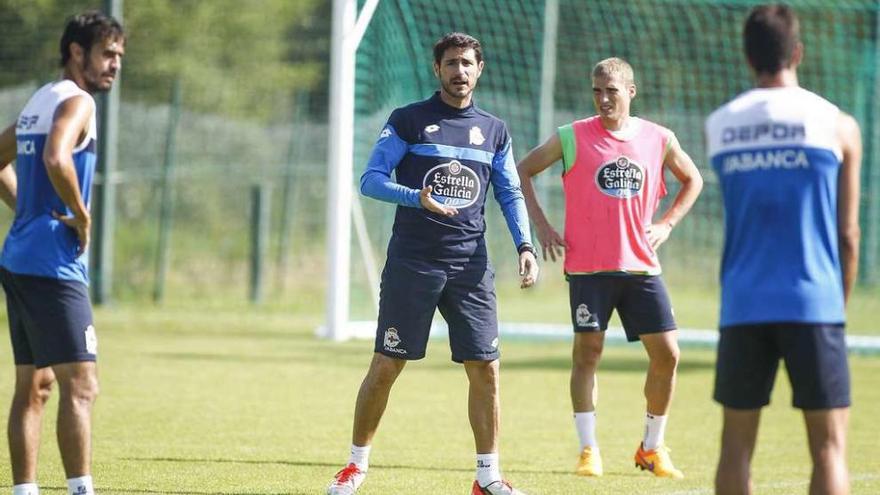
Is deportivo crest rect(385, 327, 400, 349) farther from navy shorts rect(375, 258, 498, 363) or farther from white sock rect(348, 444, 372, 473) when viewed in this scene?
white sock rect(348, 444, 372, 473)

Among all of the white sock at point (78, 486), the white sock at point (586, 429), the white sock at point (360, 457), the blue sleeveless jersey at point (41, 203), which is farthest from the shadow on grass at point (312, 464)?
the blue sleeveless jersey at point (41, 203)

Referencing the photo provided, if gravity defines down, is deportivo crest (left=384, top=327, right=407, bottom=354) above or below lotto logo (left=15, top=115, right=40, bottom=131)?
below

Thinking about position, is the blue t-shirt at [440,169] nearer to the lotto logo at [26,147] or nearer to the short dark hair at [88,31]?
the short dark hair at [88,31]

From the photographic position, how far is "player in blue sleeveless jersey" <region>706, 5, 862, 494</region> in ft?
16.7

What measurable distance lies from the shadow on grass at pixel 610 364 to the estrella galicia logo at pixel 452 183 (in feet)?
23.0

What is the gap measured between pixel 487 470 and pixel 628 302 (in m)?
1.65

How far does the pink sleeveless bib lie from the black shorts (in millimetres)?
3022

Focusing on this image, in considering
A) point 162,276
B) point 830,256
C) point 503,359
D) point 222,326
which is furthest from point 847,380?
point 162,276

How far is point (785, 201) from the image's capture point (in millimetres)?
5086

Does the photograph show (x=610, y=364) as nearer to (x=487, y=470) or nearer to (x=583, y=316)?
(x=583, y=316)

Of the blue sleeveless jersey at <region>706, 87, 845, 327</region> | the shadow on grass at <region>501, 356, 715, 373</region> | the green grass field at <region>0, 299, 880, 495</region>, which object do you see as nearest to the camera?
the blue sleeveless jersey at <region>706, 87, 845, 327</region>

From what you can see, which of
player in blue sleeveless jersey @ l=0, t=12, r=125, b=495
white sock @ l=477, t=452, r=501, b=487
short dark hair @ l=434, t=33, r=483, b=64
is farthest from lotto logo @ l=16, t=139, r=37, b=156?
white sock @ l=477, t=452, r=501, b=487

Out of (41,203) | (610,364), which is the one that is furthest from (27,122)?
(610,364)

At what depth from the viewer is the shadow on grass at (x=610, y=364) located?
1449cm
